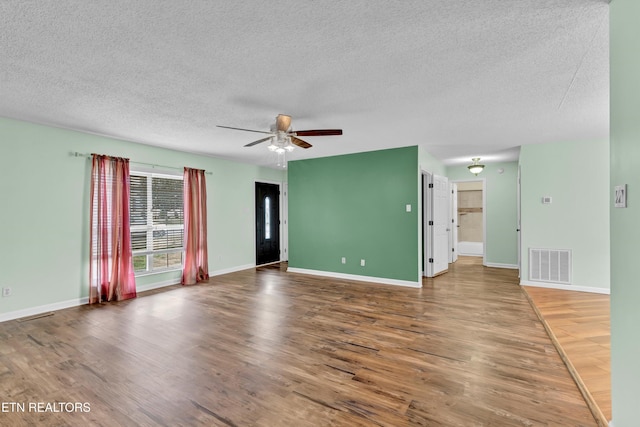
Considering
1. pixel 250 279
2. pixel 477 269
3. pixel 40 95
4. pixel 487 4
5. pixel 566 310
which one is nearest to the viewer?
pixel 487 4

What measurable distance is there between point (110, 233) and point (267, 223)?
147 inches

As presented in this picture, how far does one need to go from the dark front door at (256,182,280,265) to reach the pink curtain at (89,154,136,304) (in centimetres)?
313

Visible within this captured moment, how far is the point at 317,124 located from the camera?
4.02 m

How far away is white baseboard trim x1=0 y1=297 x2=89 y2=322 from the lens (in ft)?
12.4

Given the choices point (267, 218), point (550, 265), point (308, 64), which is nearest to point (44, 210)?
point (308, 64)

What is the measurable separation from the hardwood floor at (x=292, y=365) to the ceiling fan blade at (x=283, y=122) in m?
2.28

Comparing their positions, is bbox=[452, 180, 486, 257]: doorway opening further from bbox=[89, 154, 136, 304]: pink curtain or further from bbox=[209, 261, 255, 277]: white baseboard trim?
bbox=[89, 154, 136, 304]: pink curtain

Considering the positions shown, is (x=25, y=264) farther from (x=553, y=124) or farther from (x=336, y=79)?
(x=553, y=124)

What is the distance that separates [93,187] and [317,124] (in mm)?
3418

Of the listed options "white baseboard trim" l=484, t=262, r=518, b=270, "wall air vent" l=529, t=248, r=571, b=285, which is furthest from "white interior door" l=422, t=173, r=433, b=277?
"white baseboard trim" l=484, t=262, r=518, b=270

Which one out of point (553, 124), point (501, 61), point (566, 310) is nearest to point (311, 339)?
point (501, 61)

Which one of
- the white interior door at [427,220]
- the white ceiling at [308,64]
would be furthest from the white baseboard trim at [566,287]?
the white ceiling at [308,64]

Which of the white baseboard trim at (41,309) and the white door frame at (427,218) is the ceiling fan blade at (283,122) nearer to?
the white door frame at (427,218)

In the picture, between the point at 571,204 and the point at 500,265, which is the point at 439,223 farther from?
the point at 500,265
